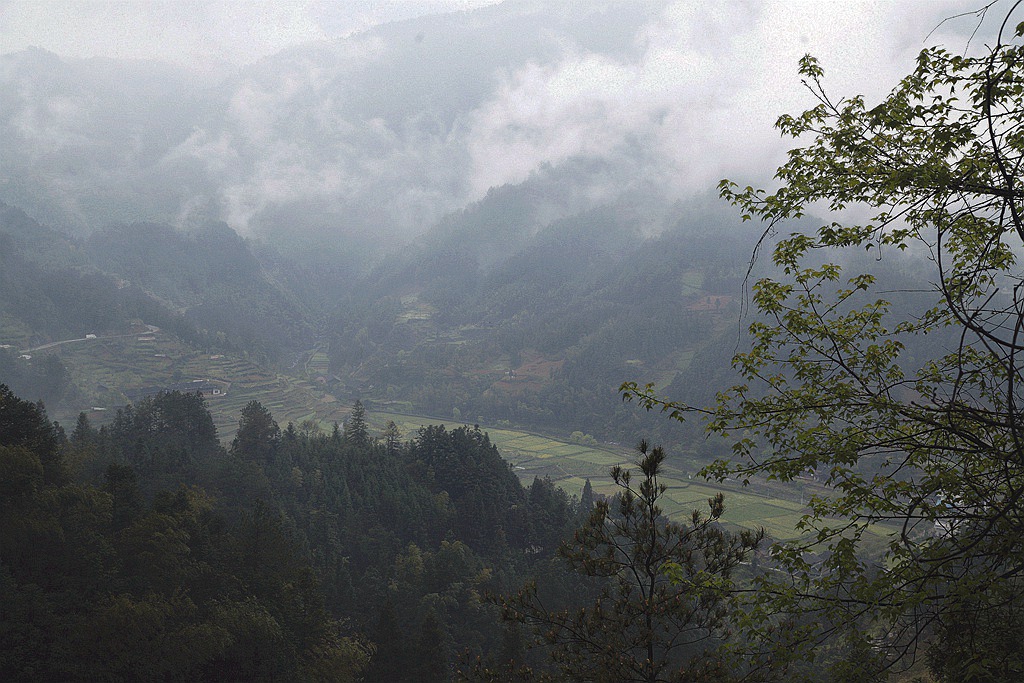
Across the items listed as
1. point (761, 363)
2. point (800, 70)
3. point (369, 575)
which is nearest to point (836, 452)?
point (761, 363)

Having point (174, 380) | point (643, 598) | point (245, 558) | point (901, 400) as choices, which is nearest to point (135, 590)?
point (245, 558)

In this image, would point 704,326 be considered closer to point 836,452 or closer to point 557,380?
point 557,380

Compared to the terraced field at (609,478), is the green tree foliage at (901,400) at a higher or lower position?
higher

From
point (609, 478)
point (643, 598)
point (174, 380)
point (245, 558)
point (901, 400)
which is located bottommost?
point (609, 478)

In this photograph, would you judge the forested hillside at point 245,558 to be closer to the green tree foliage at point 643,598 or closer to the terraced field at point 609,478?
the green tree foliage at point 643,598

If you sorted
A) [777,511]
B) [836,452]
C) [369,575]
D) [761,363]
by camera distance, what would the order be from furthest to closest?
[777,511]
[369,575]
[761,363]
[836,452]

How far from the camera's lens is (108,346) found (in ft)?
459

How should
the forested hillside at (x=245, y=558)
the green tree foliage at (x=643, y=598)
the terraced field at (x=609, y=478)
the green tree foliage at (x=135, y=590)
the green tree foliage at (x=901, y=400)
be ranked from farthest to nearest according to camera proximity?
the terraced field at (x=609, y=478) < the forested hillside at (x=245, y=558) < the green tree foliage at (x=135, y=590) < the green tree foliage at (x=643, y=598) < the green tree foliage at (x=901, y=400)

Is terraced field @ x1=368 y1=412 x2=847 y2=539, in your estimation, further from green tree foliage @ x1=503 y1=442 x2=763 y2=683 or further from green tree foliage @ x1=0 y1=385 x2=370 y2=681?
green tree foliage @ x1=503 y1=442 x2=763 y2=683

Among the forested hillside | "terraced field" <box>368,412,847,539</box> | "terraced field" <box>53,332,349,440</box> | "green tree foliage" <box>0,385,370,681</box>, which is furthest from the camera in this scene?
"terraced field" <box>53,332,349,440</box>

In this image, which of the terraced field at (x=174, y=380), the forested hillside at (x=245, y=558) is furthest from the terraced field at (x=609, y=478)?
the forested hillside at (x=245, y=558)

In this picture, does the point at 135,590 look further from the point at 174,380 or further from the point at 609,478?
the point at 174,380

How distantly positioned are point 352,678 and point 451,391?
14810cm

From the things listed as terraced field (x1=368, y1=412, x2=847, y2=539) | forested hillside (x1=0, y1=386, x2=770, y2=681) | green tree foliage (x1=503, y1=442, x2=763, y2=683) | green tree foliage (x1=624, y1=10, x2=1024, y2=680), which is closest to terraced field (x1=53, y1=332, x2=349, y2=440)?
terraced field (x1=368, y1=412, x2=847, y2=539)
